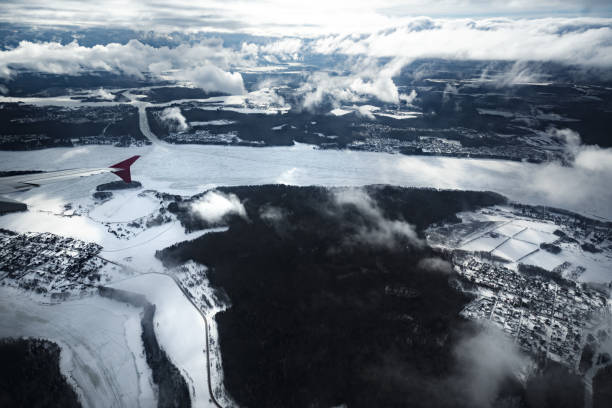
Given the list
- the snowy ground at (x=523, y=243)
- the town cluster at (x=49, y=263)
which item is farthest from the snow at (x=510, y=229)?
the town cluster at (x=49, y=263)

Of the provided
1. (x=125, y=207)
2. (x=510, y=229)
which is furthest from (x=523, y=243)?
(x=125, y=207)

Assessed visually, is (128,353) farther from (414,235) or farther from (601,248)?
(601,248)

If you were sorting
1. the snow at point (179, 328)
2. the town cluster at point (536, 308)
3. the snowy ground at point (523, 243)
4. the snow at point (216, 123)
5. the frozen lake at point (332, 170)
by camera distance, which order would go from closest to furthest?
the snow at point (179, 328), the town cluster at point (536, 308), the snowy ground at point (523, 243), the frozen lake at point (332, 170), the snow at point (216, 123)

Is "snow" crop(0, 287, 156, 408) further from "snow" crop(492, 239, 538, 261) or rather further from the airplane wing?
"snow" crop(492, 239, 538, 261)

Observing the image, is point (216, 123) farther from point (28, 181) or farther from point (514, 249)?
point (28, 181)

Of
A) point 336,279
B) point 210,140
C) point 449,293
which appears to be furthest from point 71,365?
point 210,140

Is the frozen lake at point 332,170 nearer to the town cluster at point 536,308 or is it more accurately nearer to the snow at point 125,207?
the snow at point 125,207
